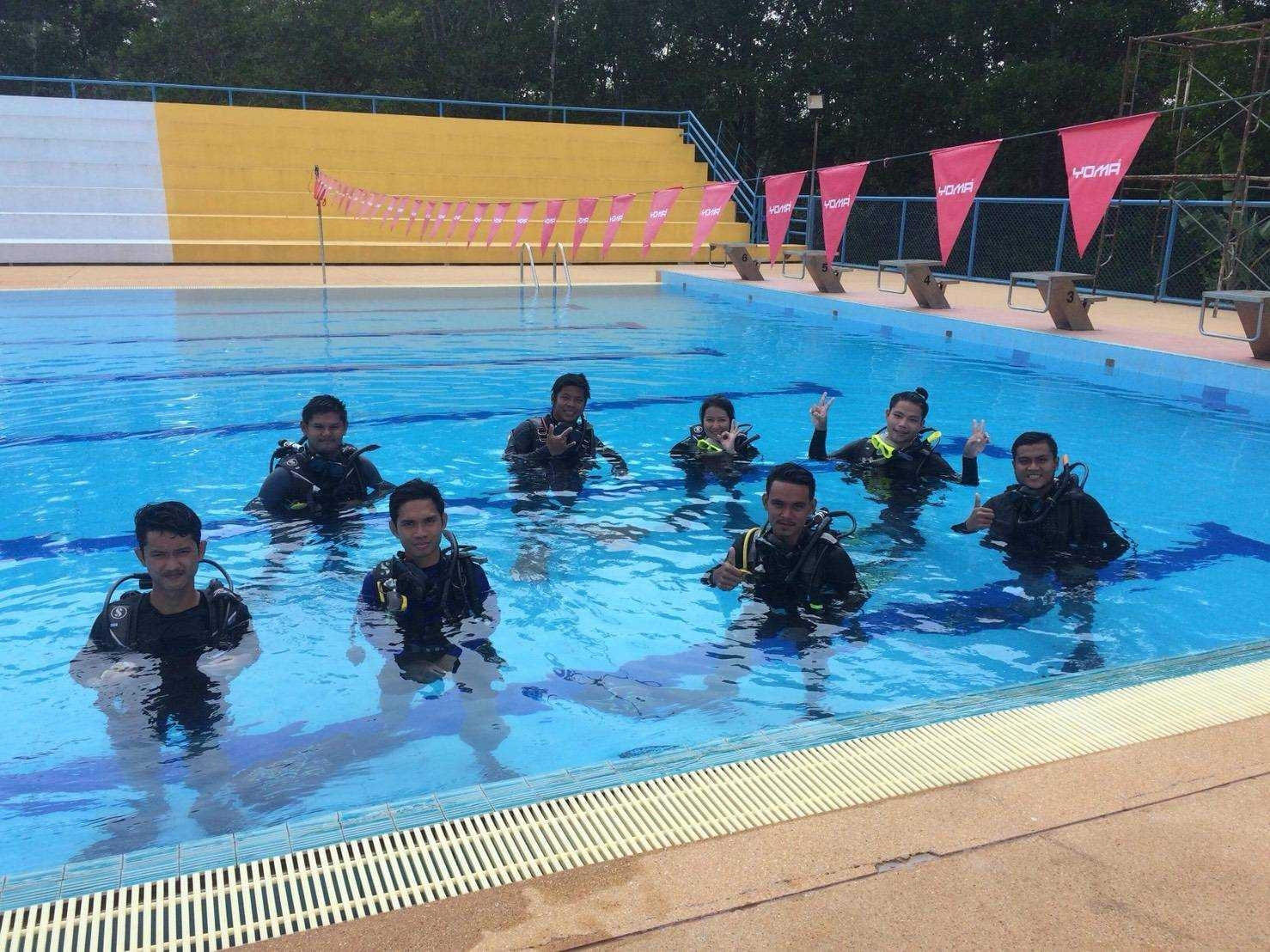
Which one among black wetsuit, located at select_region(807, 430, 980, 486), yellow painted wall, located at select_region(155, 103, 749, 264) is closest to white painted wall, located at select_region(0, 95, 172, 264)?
A: yellow painted wall, located at select_region(155, 103, 749, 264)

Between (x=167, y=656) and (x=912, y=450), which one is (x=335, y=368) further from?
(x=167, y=656)

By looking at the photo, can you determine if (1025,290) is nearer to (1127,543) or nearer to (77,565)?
(1127,543)

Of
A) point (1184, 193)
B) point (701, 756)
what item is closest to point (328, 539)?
point (701, 756)

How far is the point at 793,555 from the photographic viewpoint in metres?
4.37

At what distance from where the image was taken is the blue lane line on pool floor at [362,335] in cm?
1204

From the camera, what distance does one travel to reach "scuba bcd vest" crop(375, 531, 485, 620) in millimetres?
4035

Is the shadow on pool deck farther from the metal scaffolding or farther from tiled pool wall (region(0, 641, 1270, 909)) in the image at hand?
the metal scaffolding

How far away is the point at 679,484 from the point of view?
23.3ft

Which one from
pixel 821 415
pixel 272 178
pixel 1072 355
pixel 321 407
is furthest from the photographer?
pixel 272 178

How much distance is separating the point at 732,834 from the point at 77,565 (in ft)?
14.5

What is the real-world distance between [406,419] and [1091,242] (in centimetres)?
1525

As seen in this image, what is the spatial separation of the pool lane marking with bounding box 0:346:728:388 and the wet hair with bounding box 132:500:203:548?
7235mm

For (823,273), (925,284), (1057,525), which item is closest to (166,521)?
(1057,525)

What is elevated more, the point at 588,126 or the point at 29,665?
the point at 588,126
